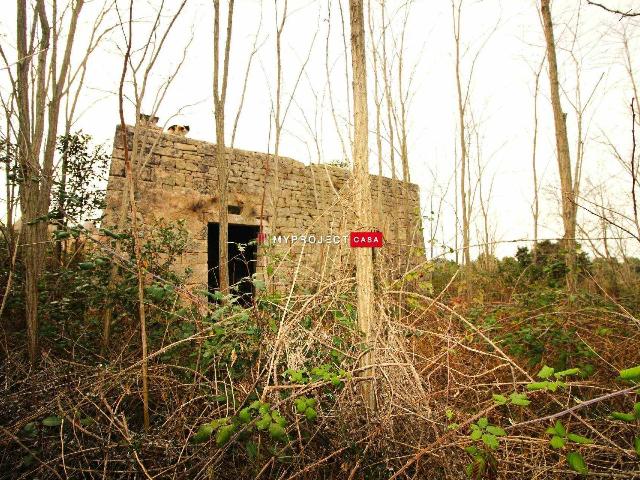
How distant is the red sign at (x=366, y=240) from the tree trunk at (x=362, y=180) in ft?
0.13

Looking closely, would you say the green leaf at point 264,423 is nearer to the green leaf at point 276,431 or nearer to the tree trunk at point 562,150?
the green leaf at point 276,431

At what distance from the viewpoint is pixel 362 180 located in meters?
2.08

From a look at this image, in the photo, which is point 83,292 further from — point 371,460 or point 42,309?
point 371,460

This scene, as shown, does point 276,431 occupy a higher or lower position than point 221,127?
lower

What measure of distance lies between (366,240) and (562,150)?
4.64 meters

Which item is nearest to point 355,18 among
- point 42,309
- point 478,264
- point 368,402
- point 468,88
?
point 368,402

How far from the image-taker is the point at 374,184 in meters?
8.19

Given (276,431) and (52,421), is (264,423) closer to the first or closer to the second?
(276,431)

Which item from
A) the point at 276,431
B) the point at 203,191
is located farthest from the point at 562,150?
the point at 276,431

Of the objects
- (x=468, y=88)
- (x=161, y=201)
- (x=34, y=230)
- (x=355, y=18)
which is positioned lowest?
(x=34, y=230)

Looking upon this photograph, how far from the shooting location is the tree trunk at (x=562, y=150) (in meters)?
4.96

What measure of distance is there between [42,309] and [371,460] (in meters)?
2.72

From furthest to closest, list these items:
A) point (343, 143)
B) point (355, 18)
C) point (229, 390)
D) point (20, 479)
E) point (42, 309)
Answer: point (343, 143) < point (42, 309) < point (355, 18) < point (229, 390) < point (20, 479)

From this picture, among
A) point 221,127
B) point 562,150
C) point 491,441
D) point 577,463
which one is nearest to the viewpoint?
point 577,463
